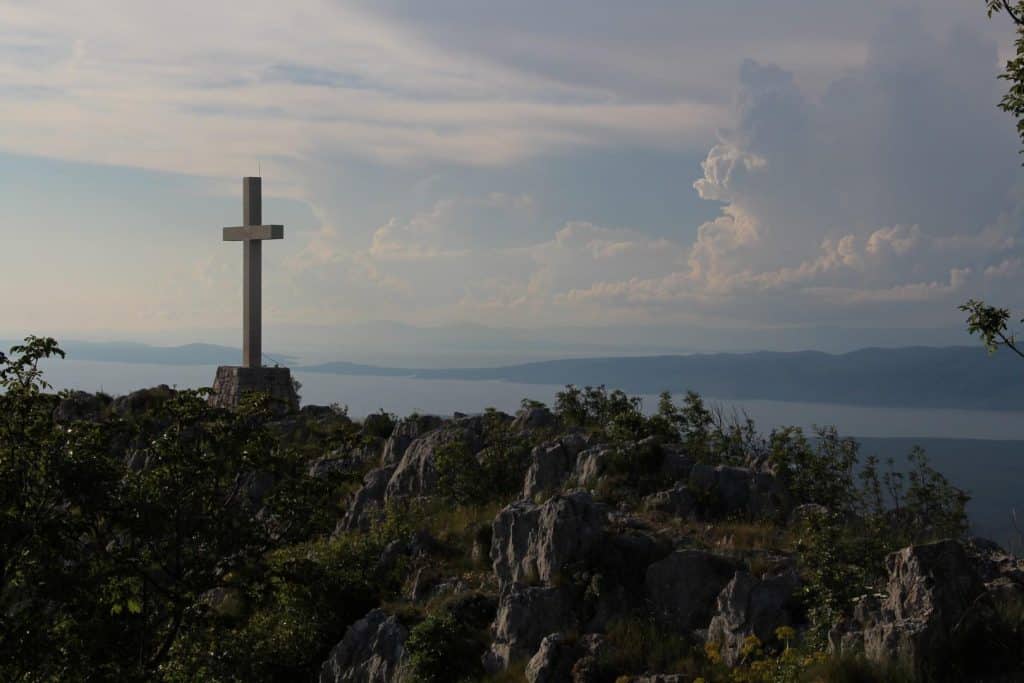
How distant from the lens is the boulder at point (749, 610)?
1809 centimetres

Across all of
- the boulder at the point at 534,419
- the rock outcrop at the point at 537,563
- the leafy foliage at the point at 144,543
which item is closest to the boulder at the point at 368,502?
the boulder at the point at 534,419

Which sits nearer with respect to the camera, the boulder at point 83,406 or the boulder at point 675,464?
the boulder at point 675,464

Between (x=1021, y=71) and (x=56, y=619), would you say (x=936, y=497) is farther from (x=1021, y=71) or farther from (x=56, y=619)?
(x=56, y=619)

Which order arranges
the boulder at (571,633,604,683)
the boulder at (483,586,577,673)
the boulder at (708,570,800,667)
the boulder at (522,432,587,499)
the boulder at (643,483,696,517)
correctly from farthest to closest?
the boulder at (522,432,587,499) → the boulder at (643,483,696,517) → the boulder at (483,586,577,673) → the boulder at (571,633,604,683) → the boulder at (708,570,800,667)

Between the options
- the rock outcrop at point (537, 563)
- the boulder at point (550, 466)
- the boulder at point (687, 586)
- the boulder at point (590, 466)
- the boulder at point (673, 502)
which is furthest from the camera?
the boulder at point (550, 466)

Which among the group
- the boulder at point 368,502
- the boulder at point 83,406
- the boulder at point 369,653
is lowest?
the boulder at point 369,653

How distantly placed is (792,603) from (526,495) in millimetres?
10235

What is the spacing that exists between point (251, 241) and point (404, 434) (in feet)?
42.7

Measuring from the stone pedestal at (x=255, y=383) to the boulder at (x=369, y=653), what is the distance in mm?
21663

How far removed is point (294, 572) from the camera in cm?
2108

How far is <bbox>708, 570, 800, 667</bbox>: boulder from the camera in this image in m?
18.1

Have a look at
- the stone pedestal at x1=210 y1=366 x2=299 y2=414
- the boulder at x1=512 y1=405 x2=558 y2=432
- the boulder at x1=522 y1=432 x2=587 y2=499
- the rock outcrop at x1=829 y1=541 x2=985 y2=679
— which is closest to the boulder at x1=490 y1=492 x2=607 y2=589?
the boulder at x1=522 y1=432 x2=587 y2=499

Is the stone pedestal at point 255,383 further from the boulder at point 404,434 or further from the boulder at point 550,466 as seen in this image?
the boulder at point 550,466

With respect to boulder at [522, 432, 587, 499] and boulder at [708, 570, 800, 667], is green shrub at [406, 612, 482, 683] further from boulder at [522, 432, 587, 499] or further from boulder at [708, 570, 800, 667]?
boulder at [522, 432, 587, 499]
